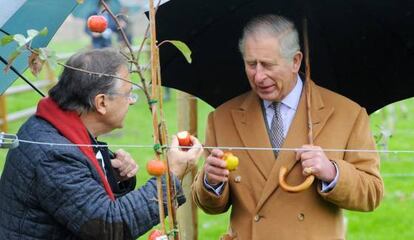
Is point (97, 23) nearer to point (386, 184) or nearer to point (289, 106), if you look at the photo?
point (289, 106)

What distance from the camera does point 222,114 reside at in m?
4.22

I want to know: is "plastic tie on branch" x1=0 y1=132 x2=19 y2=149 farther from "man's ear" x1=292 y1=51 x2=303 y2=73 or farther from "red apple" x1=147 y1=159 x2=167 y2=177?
"man's ear" x1=292 y1=51 x2=303 y2=73

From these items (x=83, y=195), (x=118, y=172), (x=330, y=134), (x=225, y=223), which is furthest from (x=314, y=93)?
(x=225, y=223)

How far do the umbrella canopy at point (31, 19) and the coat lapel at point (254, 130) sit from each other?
3.02 feet

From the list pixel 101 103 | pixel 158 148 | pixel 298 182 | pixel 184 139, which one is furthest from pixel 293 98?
pixel 158 148

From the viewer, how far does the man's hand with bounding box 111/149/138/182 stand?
4.09 m

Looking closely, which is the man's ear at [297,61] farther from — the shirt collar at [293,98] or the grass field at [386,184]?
the grass field at [386,184]

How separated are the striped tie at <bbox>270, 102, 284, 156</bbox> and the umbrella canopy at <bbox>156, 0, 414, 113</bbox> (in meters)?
0.46

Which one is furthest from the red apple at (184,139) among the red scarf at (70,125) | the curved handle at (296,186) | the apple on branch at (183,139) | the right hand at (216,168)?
the curved handle at (296,186)

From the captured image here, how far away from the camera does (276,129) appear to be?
13.4 ft

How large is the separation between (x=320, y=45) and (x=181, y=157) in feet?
4.17

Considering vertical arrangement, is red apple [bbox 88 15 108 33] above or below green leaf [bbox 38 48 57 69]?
above

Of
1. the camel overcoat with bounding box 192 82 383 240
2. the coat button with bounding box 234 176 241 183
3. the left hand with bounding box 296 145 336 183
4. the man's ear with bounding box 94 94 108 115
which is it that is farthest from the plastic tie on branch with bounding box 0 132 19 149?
the left hand with bounding box 296 145 336 183

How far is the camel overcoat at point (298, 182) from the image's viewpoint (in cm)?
392
